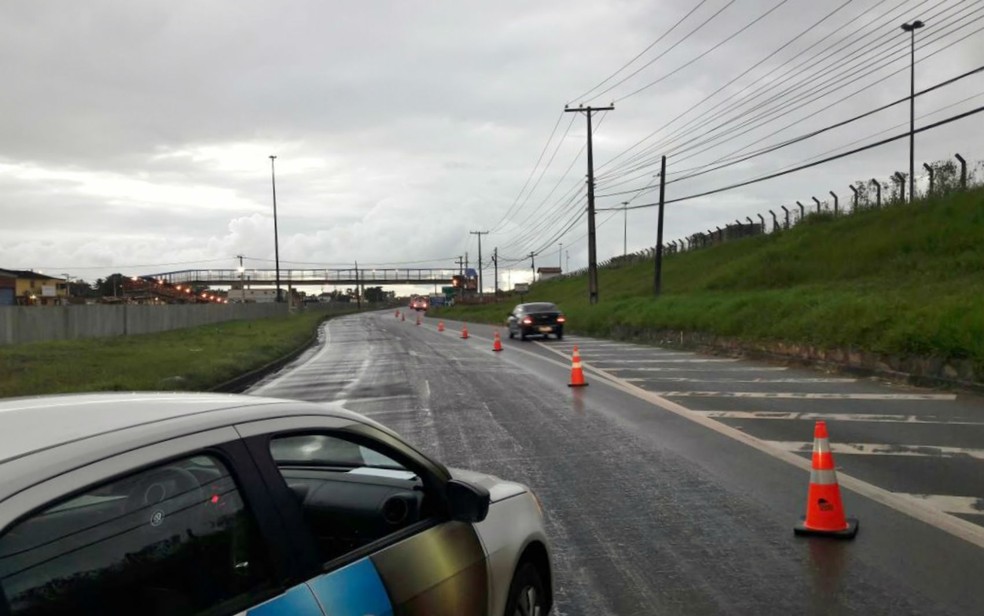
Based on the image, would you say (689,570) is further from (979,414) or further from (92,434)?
(979,414)

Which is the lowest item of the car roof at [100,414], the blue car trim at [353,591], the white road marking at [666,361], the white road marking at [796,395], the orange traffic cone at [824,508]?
the white road marking at [666,361]

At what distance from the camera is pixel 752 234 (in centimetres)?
6097

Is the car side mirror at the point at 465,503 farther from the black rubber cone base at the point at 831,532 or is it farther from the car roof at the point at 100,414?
the black rubber cone base at the point at 831,532

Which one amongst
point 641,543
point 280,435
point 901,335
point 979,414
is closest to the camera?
point 280,435

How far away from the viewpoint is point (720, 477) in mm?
8602

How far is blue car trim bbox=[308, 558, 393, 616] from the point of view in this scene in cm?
277

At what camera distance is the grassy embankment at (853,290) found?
18.0 meters

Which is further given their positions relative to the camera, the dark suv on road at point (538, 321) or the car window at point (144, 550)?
the dark suv on road at point (538, 321)

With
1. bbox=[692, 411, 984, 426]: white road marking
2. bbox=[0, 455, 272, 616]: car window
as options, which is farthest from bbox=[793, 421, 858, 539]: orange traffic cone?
bbox=[692, 411, 984, 426]: white road marking

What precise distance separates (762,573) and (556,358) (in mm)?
20377

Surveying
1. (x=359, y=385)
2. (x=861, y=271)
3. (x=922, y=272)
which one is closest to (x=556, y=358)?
(x=359, y=385)

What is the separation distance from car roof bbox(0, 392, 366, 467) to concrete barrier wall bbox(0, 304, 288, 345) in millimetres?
32126

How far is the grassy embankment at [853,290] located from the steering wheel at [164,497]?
50.4 feet

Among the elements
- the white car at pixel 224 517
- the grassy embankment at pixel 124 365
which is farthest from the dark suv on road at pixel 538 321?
the white car at pixel 224 517
